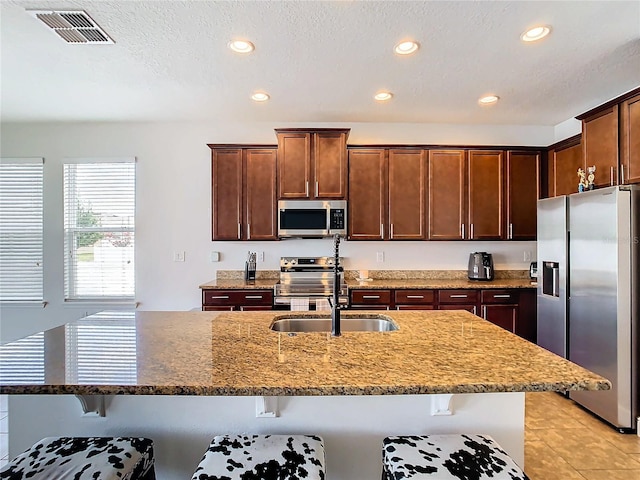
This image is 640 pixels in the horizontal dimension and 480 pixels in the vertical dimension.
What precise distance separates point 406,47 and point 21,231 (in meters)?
4.63

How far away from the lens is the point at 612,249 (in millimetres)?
2453

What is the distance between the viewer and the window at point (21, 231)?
398 cm

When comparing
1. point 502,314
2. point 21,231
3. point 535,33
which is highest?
point 535,33

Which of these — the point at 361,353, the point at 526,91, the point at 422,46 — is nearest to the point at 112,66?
the point at 422,46

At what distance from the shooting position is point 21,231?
3988 millimetres

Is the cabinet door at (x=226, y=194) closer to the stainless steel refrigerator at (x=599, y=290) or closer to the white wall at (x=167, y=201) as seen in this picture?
the white wall at (x=167, y=201)

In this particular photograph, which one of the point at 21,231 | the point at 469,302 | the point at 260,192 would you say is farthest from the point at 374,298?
the point at 21,231

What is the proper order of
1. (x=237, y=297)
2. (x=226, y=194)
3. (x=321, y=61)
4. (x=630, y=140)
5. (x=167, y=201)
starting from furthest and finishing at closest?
1. (x=167, y=201)
2. (x=226, y=194)
3. (x=237, y=297)
4. (x=630, y=140)
5. (x=321, y=61)

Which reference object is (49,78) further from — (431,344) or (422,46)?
(431,344)

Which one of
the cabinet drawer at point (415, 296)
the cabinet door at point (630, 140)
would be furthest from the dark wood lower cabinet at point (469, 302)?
the cabinet door at point (630, 140)

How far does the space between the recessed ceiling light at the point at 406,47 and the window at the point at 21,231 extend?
13.7 feet

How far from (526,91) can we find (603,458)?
9.47ft

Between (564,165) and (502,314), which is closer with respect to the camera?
(502,314)

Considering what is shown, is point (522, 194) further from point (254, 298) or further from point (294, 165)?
point (254, 298)
